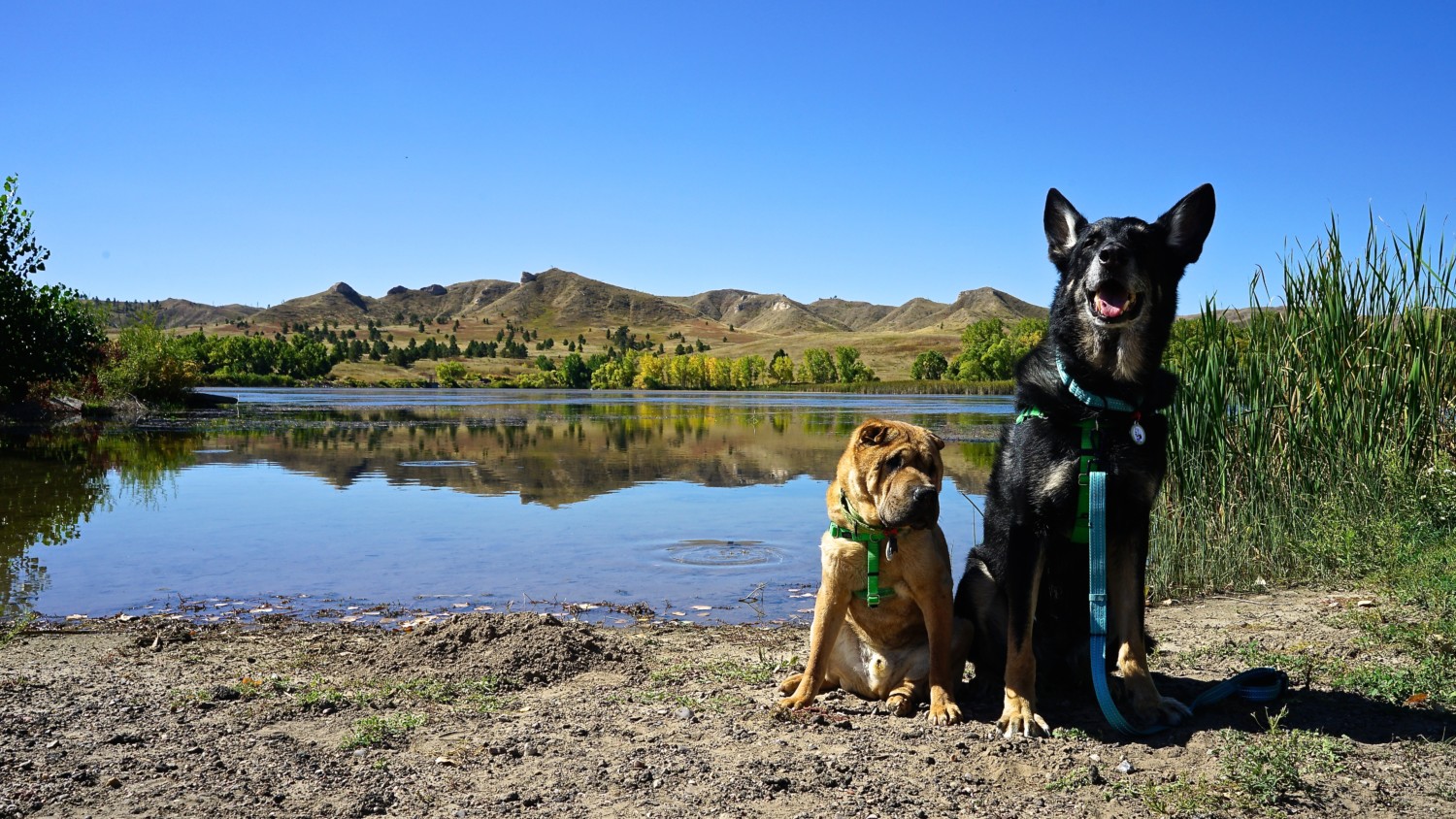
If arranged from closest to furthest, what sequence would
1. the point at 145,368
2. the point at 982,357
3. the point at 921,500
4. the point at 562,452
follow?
the point at 921,500
the point at 562,452
the point at 145,368
the point at 982,357

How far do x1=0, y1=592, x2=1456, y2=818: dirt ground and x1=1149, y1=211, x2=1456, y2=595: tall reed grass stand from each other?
2265mm

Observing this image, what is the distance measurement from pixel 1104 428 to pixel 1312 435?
19.4 ft

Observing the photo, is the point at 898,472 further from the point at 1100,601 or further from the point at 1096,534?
the point at 1100,601

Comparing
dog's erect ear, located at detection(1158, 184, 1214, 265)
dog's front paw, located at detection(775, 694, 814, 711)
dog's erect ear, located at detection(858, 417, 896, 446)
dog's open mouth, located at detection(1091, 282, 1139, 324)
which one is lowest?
dog's front paw, located at detection(775, 694, 814, 711)

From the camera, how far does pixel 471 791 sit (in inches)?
154

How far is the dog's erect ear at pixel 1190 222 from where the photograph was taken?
4.25 meters

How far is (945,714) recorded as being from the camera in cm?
451

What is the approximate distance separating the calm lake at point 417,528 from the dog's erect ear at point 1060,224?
438cm

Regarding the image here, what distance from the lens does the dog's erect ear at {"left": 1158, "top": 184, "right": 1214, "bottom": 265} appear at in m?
4.25

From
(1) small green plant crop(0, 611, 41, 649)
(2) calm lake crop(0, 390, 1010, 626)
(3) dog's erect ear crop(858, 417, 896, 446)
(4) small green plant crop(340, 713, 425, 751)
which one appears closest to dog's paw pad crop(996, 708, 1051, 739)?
(3) dog's erect ear crop(858, 417, 896, 446)

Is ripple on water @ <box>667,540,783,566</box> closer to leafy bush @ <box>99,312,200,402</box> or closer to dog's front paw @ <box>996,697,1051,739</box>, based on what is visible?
dog's front paw @ <box>996,697,1051,739</box>

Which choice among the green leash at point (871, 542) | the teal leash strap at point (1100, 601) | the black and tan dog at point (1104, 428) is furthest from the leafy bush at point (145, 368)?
the teal leash strap at point (1100, 601)

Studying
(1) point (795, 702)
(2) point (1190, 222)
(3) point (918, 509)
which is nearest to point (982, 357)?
(2) point (1190, 222)

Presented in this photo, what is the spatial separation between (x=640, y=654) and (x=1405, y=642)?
4.73 metres
